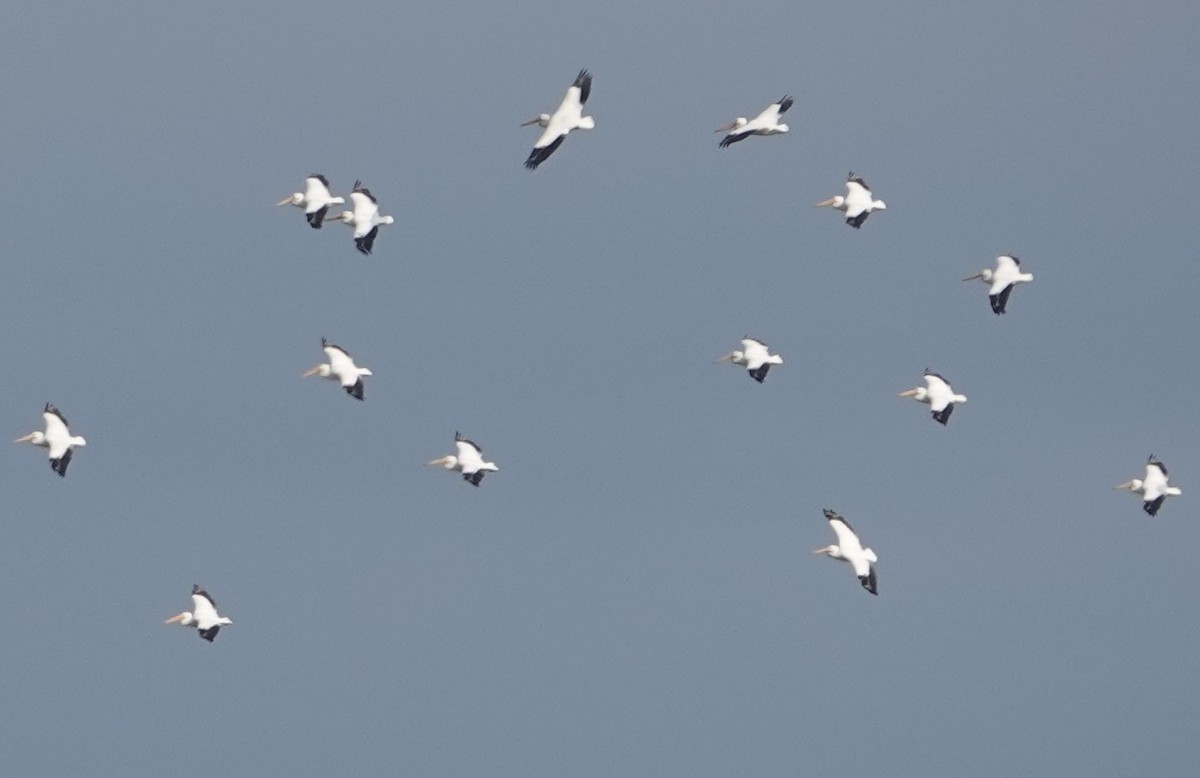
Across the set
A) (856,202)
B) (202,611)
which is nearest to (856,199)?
(856,202)

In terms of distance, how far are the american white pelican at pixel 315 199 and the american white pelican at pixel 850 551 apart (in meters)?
11.7

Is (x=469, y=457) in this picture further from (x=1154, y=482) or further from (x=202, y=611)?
(x=1154, y=482)

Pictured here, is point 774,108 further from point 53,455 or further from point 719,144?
point 53,455

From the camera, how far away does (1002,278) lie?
347ft

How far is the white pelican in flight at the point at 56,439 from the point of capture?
104 meters

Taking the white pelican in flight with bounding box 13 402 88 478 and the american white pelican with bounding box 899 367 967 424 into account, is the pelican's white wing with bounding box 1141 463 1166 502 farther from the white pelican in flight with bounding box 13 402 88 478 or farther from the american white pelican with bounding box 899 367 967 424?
the white pelican in flight with bounding box 13 402 88 478

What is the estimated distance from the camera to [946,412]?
105812 millimetres

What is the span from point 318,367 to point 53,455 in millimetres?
5567

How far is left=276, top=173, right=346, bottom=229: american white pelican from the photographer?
342 feet

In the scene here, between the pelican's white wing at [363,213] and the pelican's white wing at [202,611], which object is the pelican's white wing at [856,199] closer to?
the pelican's white wing at [363,213]

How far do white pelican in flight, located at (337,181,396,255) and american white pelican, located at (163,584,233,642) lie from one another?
25.5ft

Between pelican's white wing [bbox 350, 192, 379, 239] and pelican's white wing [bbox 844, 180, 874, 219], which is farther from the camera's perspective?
pelican's white wing [bbox 844, 180, 874, 219]

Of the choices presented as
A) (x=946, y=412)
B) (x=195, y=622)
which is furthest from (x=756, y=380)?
(x=195, y=622)

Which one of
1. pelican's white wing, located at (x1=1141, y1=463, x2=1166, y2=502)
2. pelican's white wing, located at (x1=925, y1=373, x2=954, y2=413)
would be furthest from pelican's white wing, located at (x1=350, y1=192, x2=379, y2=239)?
pelican's white wing, located at (x1=1141, y1=463, x2=1166, y2=502)
